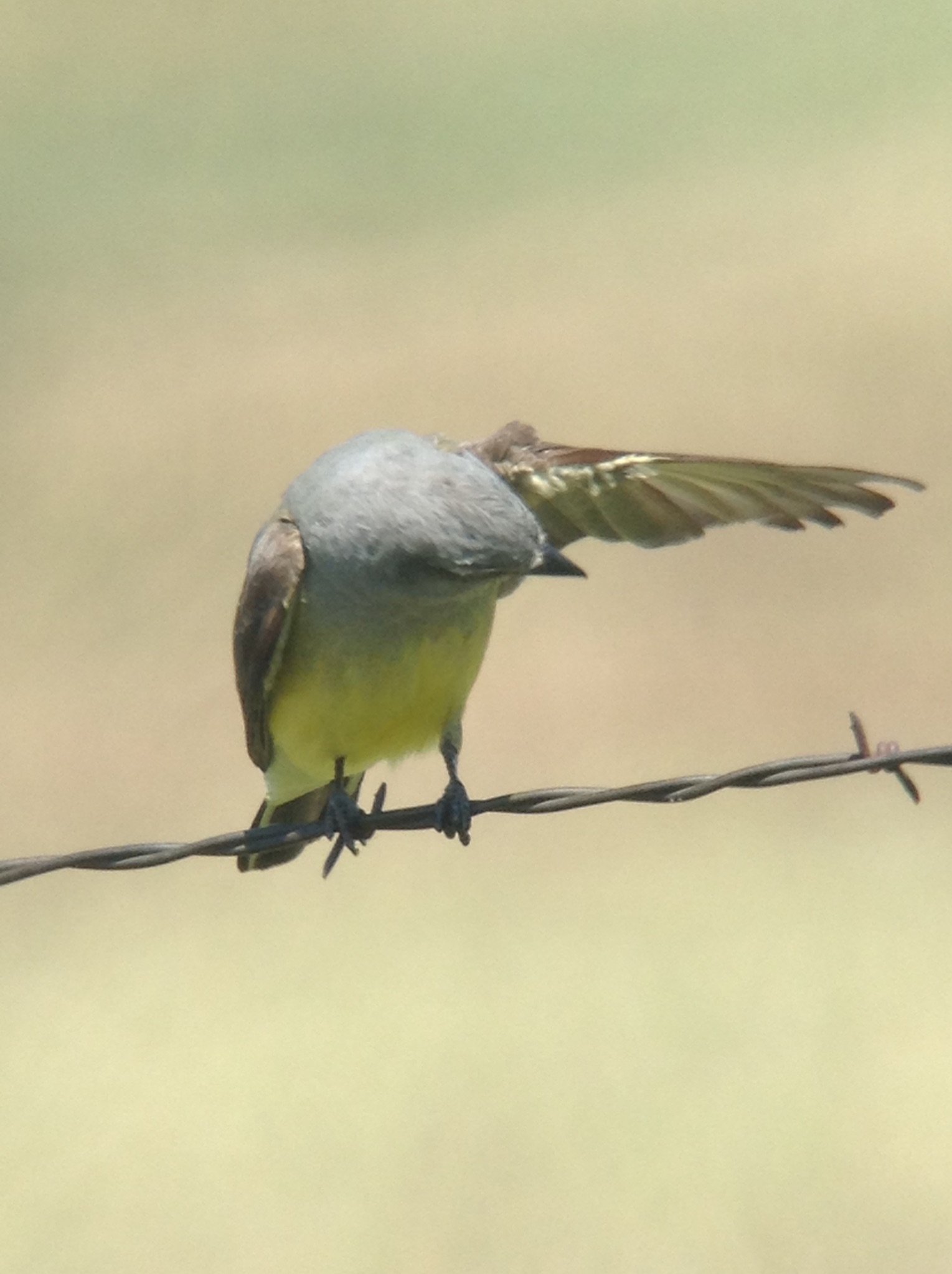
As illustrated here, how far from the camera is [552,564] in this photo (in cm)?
672

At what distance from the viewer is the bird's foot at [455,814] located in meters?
7.08

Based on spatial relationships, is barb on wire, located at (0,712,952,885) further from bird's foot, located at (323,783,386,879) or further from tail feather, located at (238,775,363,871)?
tail feather, located at (238,775,363,871)

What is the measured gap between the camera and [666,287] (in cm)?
2373

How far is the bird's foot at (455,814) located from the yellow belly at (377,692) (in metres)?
0.19

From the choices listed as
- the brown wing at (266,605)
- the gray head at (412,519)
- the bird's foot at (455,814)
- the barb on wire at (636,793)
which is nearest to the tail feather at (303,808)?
the bird's foot at (455,814)

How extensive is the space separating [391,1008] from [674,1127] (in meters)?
1.94

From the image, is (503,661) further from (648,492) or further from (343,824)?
(343,824)

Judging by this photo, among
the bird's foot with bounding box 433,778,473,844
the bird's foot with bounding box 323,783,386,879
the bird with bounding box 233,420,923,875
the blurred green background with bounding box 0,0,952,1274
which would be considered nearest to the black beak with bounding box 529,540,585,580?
the bird with bounding box 233,420,923,875

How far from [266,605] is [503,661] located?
32.7ft

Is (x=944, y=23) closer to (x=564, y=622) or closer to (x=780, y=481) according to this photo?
(x=564, y=622)

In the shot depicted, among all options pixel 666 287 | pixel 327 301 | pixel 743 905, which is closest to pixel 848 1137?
pixel 743 905

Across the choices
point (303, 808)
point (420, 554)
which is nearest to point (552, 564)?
point (420, 554)

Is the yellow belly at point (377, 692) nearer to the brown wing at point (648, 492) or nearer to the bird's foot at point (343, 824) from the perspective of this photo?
the bird's foot at point (343, 824)

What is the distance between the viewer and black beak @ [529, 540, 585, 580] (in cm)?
667
